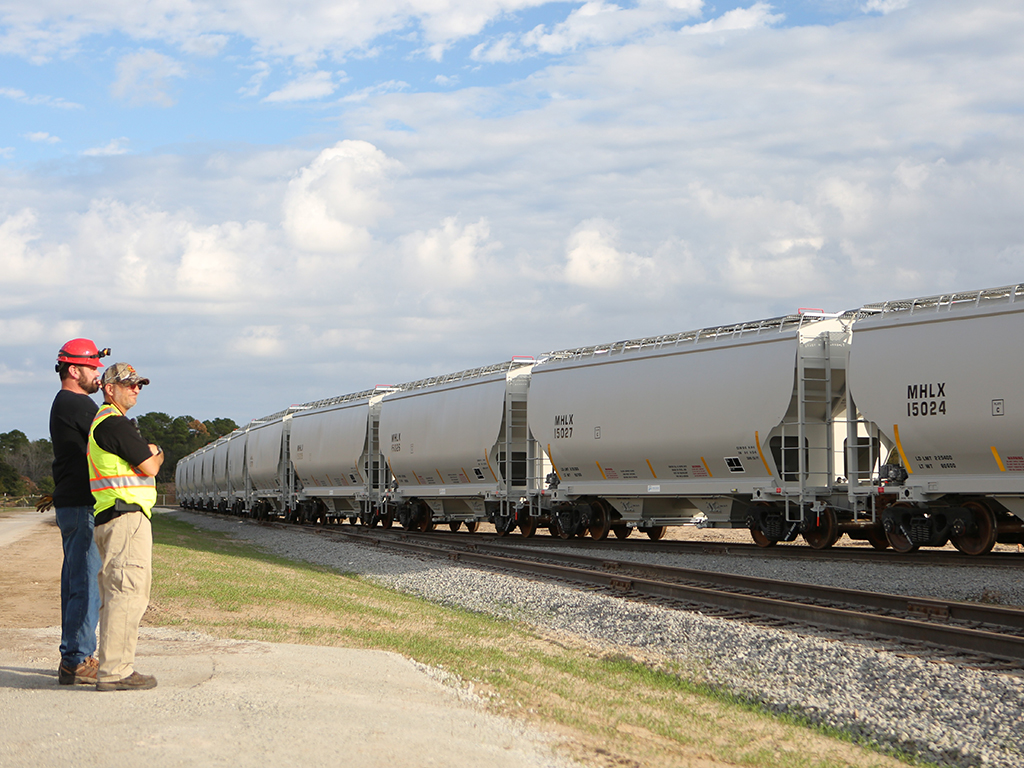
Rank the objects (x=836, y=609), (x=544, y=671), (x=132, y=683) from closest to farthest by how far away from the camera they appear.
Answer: (x=132, y=683)
(x=544, y=671)
(x=836, y=609)

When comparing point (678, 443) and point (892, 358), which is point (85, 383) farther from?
point (678, 443)

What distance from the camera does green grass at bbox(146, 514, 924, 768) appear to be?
616 cm

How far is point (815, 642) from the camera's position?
9367 millimetres

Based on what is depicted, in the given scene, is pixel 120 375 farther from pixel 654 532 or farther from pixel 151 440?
pixel 151 440

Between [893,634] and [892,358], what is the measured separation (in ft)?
25.3

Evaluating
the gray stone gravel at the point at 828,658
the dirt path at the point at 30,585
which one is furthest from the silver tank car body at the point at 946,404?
the dirt path at the point at 30,585

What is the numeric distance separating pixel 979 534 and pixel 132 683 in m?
14.5

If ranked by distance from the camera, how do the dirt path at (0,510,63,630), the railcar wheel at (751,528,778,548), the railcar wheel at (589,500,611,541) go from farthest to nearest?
1. the railcar wheel at (589,500,611,541)
2. the railcar wheel at (751,528,778,548)
3. the dirt path at (0,510,63,630)

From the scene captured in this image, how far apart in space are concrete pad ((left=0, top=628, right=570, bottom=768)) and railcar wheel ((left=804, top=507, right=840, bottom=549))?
1289 centimetres

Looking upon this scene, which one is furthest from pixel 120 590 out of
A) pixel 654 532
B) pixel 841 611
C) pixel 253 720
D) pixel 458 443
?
pixel 458 443

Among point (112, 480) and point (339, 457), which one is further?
point (339, 457)

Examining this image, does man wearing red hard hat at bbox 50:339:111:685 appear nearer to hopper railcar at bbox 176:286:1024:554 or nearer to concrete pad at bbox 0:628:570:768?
concrete pad at bbox 0:628:570:768

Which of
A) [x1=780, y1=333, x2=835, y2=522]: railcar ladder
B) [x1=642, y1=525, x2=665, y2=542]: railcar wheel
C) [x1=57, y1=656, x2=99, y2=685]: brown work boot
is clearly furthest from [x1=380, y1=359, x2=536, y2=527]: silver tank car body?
[x1=57, y1=656, x2=99, y2=685]: brown work boot

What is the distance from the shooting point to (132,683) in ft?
19.3
